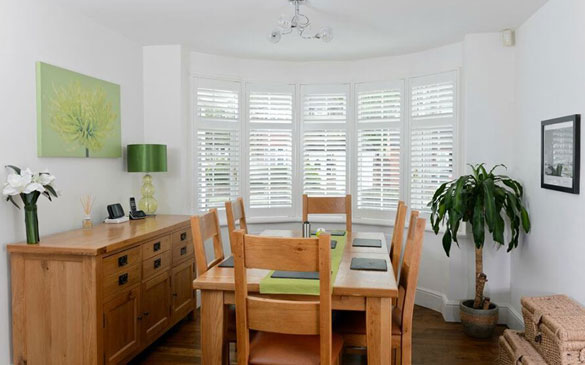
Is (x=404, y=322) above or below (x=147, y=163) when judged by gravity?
below

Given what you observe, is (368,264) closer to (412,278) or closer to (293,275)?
(412,278)

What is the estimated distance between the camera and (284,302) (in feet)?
6.80

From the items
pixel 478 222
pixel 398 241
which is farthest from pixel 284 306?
pixel 478 222

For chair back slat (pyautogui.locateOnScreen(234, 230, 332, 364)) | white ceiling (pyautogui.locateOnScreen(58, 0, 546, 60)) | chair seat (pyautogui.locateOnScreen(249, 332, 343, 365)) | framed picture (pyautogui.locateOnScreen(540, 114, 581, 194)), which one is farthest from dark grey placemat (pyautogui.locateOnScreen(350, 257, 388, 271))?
white ceiling (pyautogui.locateOnScreen(58, 0, 546, 60))

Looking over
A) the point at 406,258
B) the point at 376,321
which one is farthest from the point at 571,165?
the point at 376,321

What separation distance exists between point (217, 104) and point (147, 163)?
3.85 ft

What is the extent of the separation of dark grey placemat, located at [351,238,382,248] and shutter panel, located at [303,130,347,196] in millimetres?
1674

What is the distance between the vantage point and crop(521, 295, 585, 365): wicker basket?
2410 millimetres

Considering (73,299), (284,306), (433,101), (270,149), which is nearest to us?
(284,306)

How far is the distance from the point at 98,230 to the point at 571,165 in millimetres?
3294

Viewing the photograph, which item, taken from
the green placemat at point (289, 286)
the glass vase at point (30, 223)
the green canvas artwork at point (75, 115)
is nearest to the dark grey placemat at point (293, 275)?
the green placemat at point (289, 286)

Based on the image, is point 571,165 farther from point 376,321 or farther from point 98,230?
point 98,230

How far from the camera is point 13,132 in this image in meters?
2.95

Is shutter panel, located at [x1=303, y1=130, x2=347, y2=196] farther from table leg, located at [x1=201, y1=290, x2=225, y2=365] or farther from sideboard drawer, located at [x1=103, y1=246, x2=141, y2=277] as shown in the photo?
table leg, located at [x1=201, y1=290, x2=225, y2=365]
